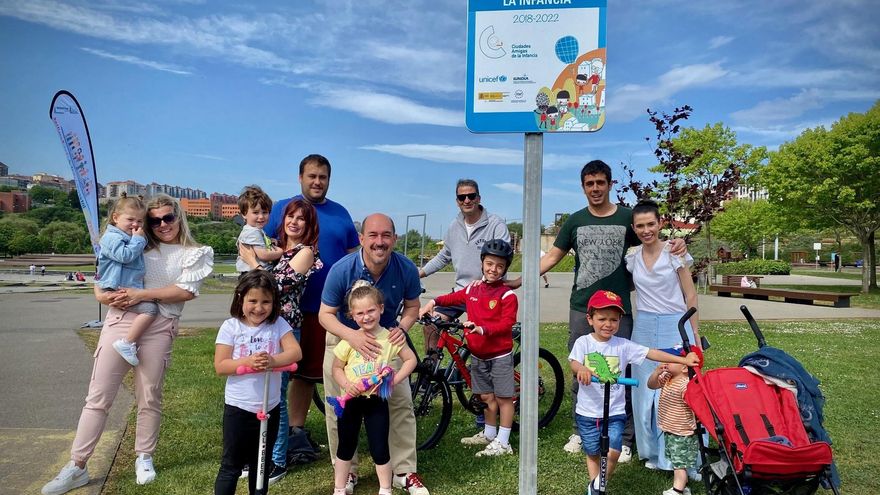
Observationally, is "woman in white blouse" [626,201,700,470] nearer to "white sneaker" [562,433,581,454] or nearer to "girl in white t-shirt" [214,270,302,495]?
"white sneaker" [562,433,581,454]

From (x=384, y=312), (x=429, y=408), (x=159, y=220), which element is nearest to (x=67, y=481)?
(x=159, y=220)

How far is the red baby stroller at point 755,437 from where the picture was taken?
2697mm

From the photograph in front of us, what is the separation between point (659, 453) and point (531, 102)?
115 inches

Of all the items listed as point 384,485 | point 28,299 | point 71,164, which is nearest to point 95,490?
point 384,485

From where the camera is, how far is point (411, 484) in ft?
12.5

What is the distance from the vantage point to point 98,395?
3861 mm

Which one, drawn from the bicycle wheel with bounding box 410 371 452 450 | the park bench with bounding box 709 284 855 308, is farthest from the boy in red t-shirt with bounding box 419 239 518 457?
the park bench with bounding box 709 284 855 308

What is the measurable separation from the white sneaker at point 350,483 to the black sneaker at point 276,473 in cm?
54

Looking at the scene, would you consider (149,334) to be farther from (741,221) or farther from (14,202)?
(14,202)

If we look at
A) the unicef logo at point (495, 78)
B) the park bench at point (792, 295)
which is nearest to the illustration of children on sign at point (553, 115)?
the unicef logo at point (495, 78)

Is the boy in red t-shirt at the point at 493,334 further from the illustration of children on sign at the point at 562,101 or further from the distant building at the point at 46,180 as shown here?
the distant building at the point at 46,180

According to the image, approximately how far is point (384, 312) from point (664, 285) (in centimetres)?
195

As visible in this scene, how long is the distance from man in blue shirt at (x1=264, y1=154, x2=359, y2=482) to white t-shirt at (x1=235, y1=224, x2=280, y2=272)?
0.56ft

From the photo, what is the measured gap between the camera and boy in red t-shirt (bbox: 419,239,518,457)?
4.55 meters
